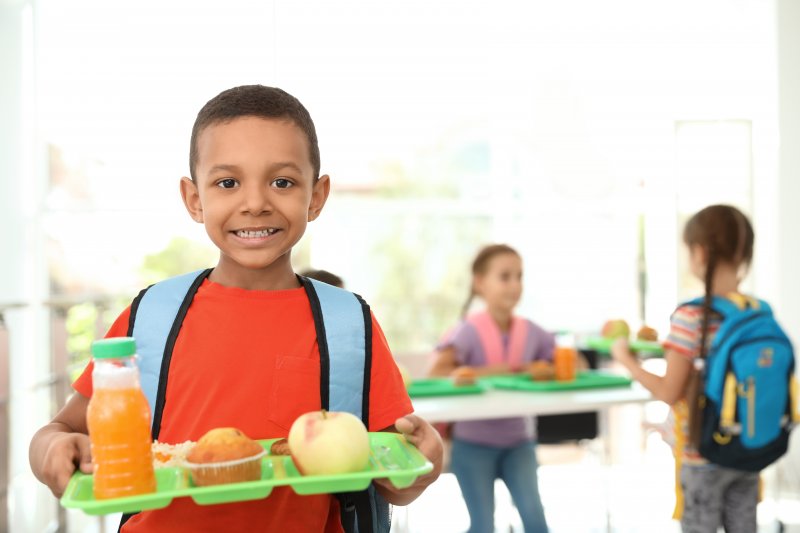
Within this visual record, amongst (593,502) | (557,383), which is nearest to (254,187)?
(557,383)

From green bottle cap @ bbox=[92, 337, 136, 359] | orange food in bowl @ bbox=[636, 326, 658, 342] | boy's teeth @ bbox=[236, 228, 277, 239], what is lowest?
orange food in bowl @ bbox=[636, 326, 658, 342]

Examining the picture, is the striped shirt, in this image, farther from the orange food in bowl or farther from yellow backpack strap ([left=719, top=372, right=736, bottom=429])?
the orange food in bowl

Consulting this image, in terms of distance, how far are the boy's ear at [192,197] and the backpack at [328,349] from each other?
13cm

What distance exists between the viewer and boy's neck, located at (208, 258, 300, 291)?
1.41 meters

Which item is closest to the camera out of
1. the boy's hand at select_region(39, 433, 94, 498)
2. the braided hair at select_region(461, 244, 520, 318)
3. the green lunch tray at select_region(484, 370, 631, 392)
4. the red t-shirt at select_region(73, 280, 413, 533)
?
the boy's hand at select_region(39, 433, 94, 498)

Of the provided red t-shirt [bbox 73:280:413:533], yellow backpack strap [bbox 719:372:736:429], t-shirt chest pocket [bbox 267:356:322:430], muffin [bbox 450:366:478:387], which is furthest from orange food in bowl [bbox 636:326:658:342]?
t-shirt chest pocket [bbox 267:356:322:430]

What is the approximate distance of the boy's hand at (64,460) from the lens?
1153mm

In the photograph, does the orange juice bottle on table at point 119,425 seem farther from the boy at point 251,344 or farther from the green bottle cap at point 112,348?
the boy at point 251,344

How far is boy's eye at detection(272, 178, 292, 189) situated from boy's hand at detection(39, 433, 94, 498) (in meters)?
0.47

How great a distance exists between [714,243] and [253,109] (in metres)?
1.92

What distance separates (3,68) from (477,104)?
2.94 m

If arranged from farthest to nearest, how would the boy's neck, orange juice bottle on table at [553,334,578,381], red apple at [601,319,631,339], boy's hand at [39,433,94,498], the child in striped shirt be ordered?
red apple at [601,319,631,339]
orange juice bottle on table at [553,334,578,381]
the child in striped shirt
the boy's neck
boy's hand at [39,433,94,498]

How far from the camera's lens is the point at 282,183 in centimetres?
134

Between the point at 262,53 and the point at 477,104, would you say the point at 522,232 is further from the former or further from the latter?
the point at 262,53
